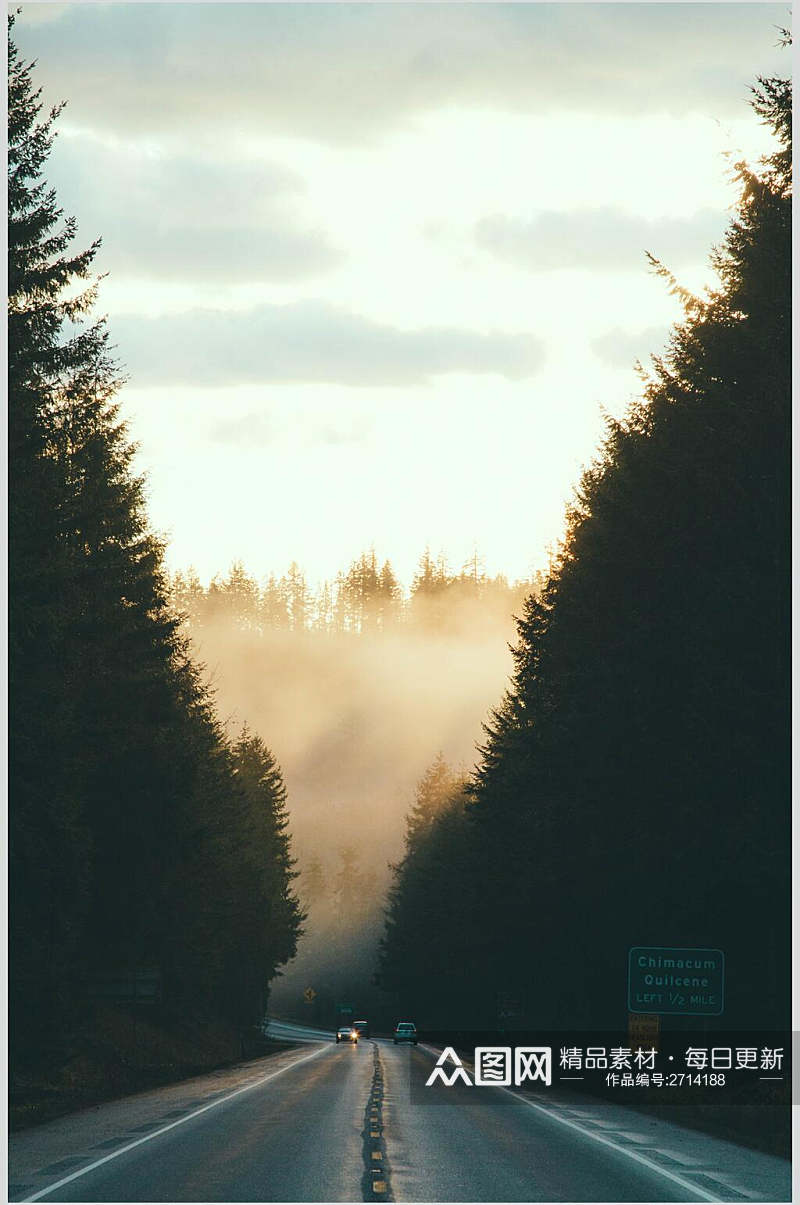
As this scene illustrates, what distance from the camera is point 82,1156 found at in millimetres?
18109

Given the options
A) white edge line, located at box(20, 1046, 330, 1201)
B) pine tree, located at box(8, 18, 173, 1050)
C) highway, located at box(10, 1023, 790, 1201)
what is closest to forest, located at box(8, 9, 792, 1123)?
pine tree, located at box(8, 18, 173, 1050)

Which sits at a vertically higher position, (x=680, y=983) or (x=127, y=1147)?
(x=680, y=983)

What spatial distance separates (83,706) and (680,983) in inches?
717

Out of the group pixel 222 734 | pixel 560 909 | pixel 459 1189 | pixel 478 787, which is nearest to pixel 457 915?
pixel 222 734

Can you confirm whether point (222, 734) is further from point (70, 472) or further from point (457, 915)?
point (70, 472)

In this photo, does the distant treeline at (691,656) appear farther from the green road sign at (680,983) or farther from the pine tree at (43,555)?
the pine tree at (43,555)

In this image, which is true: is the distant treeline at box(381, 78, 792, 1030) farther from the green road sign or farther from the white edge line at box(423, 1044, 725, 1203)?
the white edge line at box(423, 1044, 725, 1203)

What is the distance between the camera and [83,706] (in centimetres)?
3616

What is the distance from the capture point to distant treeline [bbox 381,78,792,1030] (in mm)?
25422

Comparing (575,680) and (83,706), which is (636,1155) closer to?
(575,680)

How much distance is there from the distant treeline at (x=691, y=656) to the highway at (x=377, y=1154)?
19.6 ft

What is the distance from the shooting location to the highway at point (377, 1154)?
46.8 feet

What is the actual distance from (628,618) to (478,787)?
99.6 feet

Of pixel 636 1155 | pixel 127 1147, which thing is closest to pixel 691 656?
pixel 636 1155
